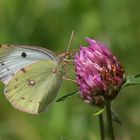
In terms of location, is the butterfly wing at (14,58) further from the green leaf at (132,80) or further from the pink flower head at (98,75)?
the green leaf at (132,80)

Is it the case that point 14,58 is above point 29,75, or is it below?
above

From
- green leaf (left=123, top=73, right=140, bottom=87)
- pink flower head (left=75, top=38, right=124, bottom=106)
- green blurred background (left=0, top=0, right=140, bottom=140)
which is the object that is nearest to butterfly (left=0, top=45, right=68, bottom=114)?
pink flower head (left=75, top=38, right=124, bottom=106)

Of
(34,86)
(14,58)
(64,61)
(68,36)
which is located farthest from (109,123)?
(68,36)

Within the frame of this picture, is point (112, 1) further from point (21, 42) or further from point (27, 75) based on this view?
point (27, 75)

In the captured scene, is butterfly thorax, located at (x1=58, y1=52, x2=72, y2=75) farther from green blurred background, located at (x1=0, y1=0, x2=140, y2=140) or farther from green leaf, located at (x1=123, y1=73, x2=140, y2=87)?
green blurred background, located at (x1=0, y1=0, x2=140, y2=140)

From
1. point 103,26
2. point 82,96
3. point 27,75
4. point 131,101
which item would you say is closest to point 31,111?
point 27,75

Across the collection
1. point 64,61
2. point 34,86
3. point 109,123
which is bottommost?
point 109,123

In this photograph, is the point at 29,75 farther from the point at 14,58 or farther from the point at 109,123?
the point at 109,123
